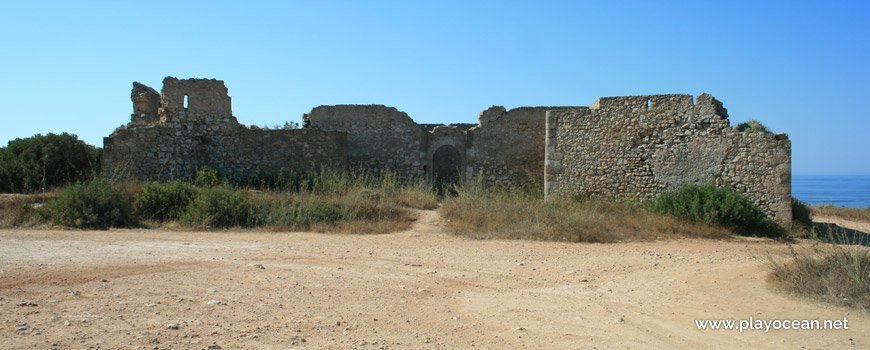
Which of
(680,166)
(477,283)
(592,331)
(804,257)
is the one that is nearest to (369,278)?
(477,283)

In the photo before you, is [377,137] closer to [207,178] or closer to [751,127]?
[207,178]

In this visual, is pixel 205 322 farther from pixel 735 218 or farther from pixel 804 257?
pixel 735 218

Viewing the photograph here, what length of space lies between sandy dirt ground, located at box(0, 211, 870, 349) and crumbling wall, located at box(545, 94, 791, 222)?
3.51 m

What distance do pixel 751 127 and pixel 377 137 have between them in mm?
9614

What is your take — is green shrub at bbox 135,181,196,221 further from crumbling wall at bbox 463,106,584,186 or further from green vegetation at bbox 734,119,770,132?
green vegetation at bbox 734,119,770,132

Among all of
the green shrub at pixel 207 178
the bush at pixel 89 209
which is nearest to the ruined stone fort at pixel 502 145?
the green shrub at pixel 207 178

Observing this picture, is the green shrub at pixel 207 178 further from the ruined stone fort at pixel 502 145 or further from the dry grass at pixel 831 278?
the dry grass at pixel 831 278

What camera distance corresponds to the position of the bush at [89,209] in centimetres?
1056

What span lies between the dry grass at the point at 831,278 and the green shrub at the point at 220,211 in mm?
8510

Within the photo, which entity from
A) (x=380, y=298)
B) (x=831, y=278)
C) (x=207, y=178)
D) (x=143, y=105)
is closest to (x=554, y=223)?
(x=831, y=278)

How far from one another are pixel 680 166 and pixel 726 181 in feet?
3.08

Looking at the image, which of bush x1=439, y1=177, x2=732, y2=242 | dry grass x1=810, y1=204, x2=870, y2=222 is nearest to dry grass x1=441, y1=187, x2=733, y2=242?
bush x1=439, y1=177, x2=732, y2=242

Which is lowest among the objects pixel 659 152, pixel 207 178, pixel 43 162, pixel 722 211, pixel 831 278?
pixel 831 278

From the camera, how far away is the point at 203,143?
15125 millimetres
